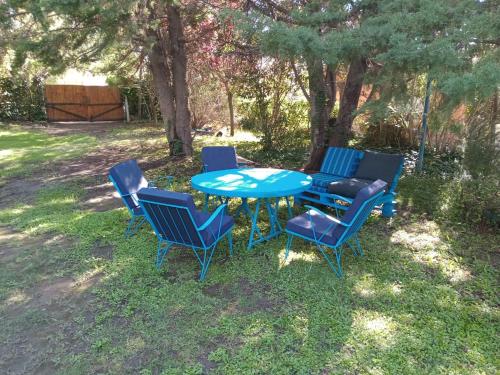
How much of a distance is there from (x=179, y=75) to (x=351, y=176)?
509cm

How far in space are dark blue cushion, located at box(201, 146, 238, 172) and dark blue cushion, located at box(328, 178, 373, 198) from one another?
172 centimetres

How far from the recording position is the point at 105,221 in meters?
5.14

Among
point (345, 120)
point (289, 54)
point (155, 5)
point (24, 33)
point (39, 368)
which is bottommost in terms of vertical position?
point (39, 368)

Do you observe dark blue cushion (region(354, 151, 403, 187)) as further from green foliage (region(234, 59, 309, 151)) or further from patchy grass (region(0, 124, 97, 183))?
patchy grass (region(0, 124, 97, 183))

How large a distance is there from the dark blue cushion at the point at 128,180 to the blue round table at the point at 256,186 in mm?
859

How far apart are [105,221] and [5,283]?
1689 millimetres

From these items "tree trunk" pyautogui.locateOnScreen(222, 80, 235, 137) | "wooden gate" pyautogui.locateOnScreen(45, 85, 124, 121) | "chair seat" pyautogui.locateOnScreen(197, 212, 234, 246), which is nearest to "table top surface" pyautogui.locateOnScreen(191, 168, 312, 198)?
"chair seat" pyautogui.locateOnScreen(197, 212, 234, 246)

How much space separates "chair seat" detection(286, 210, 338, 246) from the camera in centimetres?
364

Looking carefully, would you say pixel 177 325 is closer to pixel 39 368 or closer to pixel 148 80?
pixel 39 368

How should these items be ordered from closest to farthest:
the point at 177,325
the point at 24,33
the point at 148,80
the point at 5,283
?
the point at 177,325 → the point at 5,283 → the point at 24,33 → the point at 148,80

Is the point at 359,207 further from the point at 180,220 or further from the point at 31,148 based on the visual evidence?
the point at 31,148

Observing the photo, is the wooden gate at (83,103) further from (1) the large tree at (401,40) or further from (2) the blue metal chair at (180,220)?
(2) the blue metal chair at (180,220)

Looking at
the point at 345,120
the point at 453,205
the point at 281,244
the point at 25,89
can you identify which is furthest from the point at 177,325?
the point at 25,89

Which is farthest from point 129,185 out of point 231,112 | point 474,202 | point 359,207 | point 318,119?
point 231,112
